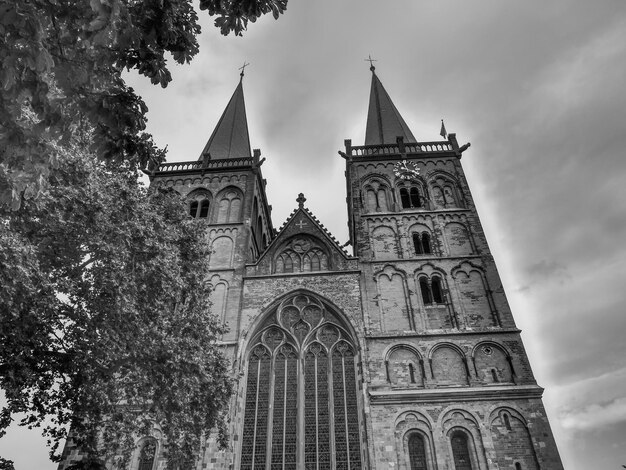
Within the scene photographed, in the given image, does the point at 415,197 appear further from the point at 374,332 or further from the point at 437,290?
the point at 374,332

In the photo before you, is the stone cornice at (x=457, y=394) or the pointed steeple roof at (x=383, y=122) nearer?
the stone cornice at (x=457, y=394)

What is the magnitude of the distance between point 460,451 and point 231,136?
22.7 metres

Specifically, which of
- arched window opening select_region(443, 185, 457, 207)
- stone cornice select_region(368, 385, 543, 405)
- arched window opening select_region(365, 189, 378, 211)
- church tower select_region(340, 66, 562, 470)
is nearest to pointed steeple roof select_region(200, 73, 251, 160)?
church tower select_region(340, 66, 562, 470)

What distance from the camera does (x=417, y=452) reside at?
1509cm

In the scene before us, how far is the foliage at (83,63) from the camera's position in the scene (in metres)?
3.24

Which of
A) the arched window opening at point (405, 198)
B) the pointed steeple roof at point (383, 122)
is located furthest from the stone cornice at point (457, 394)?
the pointed steeple roof at point (383, 122)

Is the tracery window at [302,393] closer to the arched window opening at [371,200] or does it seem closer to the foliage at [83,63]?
the arched window opening at [371,200]

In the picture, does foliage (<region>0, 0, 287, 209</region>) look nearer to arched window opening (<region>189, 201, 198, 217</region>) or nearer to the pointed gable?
the pointed gable

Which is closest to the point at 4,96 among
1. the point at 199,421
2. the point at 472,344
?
the point at 199,421

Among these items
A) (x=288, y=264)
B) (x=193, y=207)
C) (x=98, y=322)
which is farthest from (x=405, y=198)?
(x=98, y=322)

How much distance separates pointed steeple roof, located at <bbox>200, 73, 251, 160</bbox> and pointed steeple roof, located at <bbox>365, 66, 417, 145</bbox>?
321 inches

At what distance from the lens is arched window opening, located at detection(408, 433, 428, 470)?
14.8m

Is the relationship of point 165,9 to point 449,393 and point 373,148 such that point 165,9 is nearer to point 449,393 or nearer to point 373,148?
point 449,393

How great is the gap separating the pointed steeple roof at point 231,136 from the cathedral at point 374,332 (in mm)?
3573
